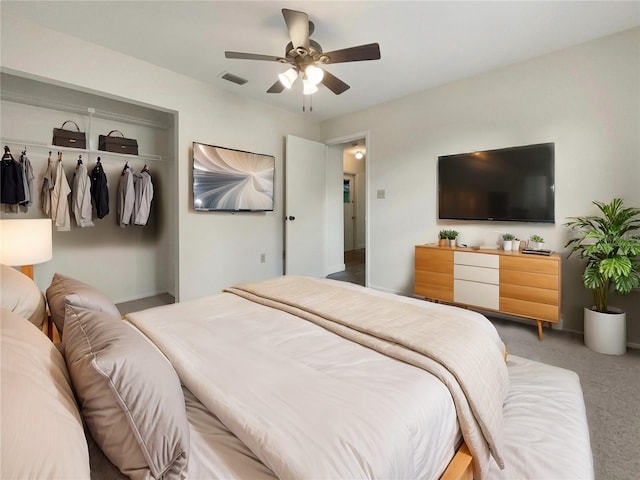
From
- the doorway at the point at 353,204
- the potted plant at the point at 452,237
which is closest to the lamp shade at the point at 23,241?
the potted plant at the point at 452,237

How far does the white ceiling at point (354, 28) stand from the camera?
221 centimetres

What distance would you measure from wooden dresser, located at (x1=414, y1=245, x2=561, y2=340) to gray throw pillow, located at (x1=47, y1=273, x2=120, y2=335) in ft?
9.31

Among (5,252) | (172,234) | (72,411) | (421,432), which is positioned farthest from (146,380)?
(172,234)

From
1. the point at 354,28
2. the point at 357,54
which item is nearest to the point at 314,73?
the point at 357,54

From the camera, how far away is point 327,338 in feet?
4.30

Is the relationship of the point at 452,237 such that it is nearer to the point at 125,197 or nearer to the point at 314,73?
the point at 314,73

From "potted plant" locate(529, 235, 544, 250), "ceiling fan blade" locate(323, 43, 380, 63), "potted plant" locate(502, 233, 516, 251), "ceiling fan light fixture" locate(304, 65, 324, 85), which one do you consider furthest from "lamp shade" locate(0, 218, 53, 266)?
"potted plant" locate(529, 235, 544, 250)

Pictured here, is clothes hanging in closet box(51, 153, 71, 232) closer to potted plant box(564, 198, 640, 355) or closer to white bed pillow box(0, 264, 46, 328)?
white bed pillow box(0, 264, 46, 328)

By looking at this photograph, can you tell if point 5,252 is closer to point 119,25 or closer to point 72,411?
point 72,411

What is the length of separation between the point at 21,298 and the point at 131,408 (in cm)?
105

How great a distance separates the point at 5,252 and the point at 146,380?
1.82 meters

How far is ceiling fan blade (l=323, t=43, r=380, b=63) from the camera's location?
2.06 meters

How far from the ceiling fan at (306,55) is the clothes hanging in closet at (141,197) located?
199cm

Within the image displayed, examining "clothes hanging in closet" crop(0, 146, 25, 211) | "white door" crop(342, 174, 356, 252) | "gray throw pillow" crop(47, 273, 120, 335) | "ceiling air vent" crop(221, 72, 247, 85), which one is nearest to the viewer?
"gray throw pillow" crop(47, 273, 120, 335)
